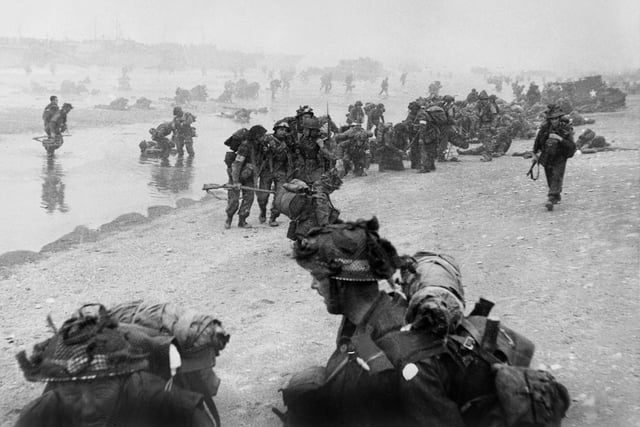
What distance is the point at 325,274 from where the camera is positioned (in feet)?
9.83

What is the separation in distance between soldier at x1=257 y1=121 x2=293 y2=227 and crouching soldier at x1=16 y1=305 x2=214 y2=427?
6.99 meters

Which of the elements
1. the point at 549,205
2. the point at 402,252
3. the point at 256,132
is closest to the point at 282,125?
the point at 256,132

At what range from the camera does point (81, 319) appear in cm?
251

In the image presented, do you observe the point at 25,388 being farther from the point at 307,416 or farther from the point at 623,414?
the point at 623,414

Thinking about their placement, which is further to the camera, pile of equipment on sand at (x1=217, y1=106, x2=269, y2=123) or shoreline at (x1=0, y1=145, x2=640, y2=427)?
pile of equipment on sand at (x1=217, y1=106, x2=269, y2=123)

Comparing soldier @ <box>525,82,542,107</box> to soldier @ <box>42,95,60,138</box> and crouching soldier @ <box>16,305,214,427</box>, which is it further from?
crouching soldier @ <box>16,305,214,427</box>

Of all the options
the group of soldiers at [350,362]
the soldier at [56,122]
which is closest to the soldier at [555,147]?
the group of soldiers at [350,362]

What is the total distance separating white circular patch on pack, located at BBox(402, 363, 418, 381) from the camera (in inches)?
102

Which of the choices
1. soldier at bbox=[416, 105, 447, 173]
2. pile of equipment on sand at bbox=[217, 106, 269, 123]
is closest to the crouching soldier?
soldier at bbox=[416, 105, 447, 173]

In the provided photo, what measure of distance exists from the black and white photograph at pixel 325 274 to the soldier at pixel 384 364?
1cm

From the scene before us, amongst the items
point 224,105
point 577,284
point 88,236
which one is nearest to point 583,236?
point 577,284

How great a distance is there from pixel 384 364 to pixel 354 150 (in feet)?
41.1

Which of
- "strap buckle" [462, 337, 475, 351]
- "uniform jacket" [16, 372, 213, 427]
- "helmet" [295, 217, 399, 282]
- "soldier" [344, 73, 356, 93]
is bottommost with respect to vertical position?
"uniform jacket" [16, 372, 213, 427]

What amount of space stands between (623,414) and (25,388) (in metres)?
4.22
